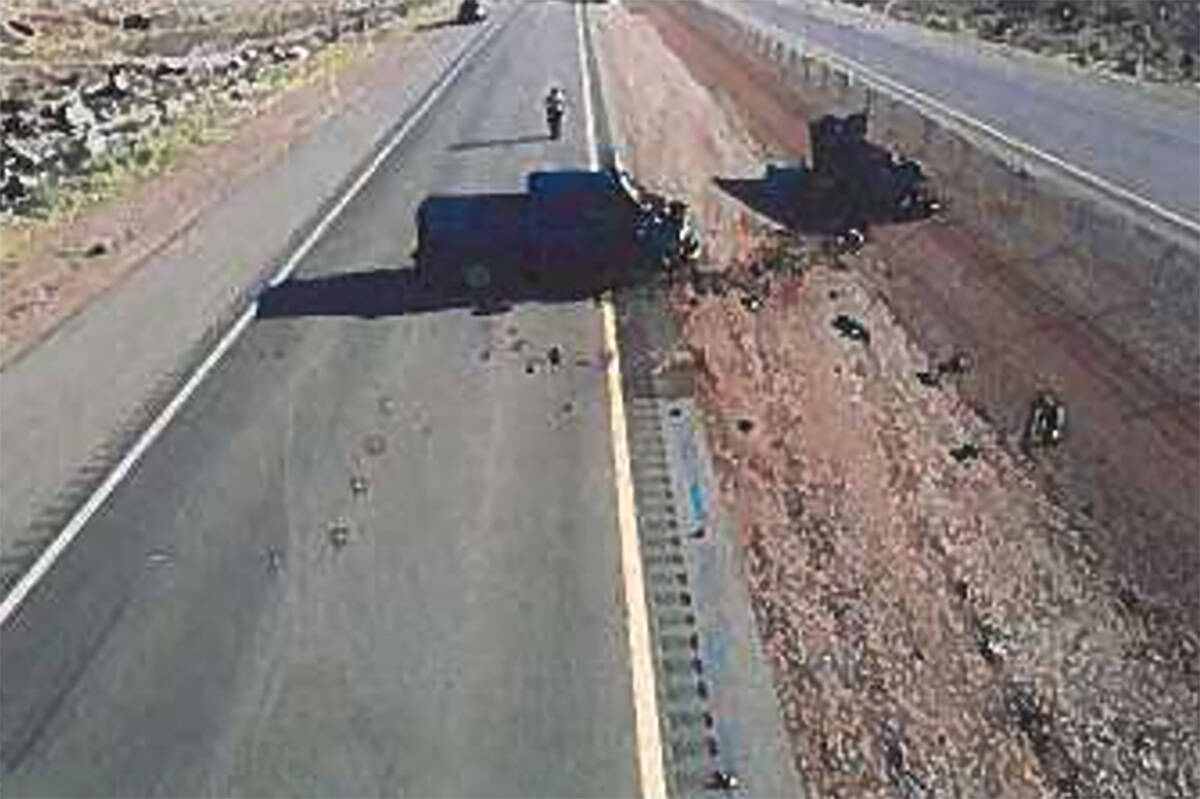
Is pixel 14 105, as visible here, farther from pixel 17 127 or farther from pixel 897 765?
pixel 897 765

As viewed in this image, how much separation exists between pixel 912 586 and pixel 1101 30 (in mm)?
70015

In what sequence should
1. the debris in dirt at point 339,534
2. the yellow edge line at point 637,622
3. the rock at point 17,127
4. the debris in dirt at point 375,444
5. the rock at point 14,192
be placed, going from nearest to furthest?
the yellow edge line at point 637,622
the debris in dirt at point 339,534
the debris in dirt at point 375,444
the rock at point 14,192
the rock at point 17,127

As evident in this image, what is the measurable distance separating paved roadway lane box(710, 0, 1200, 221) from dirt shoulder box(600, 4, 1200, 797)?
10822 millimetres

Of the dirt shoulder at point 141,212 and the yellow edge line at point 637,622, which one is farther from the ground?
the yellow edge line at point 637,622

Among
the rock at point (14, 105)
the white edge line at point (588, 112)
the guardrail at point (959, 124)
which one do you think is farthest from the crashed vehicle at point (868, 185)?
the rock at point (14, 105)

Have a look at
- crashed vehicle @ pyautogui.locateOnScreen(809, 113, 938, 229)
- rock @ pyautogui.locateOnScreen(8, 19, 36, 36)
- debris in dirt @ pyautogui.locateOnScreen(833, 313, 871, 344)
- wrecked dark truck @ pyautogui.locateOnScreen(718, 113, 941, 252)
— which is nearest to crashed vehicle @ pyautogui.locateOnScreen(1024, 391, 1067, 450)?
debris in dirt @ pyautogui.locateOnScreen(833, 313, 871, 344)

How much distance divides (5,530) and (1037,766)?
30.0 feet

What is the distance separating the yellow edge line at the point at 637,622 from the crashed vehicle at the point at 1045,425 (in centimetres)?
394

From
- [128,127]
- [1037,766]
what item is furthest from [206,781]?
[128,127]

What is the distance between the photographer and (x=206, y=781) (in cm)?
1112

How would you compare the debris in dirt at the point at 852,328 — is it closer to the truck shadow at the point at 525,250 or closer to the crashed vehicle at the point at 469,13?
the truck shadow at the point at 525,250

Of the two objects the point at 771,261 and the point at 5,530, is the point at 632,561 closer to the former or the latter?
the point at 5,530

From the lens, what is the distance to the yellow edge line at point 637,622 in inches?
435

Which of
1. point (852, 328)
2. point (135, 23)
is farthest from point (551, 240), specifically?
point (135, 23)
